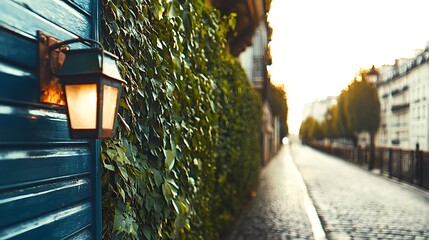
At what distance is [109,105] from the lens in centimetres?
186

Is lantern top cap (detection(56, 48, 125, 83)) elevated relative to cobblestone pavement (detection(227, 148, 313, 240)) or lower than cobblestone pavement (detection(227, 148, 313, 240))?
elevated

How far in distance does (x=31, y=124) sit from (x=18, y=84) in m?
0.19

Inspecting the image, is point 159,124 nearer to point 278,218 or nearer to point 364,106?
point 278,218

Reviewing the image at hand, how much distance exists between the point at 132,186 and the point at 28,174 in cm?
86

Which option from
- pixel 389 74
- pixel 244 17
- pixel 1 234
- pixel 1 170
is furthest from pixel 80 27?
pixel 389 74

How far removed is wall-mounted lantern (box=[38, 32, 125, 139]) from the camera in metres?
1.73

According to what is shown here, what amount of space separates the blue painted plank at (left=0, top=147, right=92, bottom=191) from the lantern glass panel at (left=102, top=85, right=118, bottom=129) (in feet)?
0.94

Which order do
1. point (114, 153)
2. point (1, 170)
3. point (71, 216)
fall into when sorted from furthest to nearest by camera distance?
point (114, 153)
point (71, 216)
point (1, 170)

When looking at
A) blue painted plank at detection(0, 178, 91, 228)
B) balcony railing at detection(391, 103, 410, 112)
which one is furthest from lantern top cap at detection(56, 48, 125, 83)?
balcony railing at detection(391, 103, 410, 112)

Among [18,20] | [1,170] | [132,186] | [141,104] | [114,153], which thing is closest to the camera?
[1,170]

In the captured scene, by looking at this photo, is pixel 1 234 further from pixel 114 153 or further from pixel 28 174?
pixel 114 153

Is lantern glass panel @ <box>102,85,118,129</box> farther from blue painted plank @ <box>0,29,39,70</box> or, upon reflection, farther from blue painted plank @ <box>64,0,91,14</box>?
blue painted plank @ <box>64,0,91,14</box>

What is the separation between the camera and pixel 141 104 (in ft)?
8.84

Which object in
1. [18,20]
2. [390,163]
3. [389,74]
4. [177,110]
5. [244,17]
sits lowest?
[390,163]
